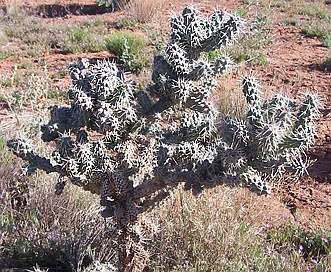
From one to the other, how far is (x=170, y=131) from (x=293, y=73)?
4.92 meters

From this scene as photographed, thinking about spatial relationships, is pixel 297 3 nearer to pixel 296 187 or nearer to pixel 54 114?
pixel 296 187

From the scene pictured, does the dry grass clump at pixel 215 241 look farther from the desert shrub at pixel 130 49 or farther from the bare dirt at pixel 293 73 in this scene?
the desert shrub at pixel 130 49

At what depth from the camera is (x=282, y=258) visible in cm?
329

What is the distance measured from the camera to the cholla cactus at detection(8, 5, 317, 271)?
2.22 meters

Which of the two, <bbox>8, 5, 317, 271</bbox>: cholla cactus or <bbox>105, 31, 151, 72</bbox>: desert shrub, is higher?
<bbox>8, 5, 317, 271</bbox>: cholla cactus

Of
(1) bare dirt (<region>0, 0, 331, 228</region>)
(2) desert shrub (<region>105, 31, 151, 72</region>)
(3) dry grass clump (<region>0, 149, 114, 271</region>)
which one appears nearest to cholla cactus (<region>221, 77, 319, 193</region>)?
(1) bare dirt (<region>0, 0, 331, 228</region>)

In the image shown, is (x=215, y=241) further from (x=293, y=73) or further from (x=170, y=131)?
(x=293, y=73)

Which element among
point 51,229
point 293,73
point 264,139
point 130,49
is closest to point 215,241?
point 51,229

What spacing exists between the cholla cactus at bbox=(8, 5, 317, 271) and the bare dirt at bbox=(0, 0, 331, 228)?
1020 mm

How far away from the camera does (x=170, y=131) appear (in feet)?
9.27

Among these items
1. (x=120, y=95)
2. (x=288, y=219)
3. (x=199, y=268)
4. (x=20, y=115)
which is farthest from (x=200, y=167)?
(x=20, y=115)

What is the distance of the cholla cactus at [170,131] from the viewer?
2.22m

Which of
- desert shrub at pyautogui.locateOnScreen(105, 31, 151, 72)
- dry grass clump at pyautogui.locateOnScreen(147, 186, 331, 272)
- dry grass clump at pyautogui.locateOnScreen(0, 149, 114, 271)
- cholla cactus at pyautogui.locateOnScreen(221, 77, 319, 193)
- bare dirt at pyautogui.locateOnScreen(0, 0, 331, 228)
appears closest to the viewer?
cholla cactus at pyautogui.locateOnScreen(221, 77, 319, 193)

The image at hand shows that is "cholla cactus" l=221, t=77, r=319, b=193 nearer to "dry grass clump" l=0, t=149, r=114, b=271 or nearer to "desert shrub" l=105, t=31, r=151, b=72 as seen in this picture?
"dry grass clump" l=0, t=149, r=114, b=271
